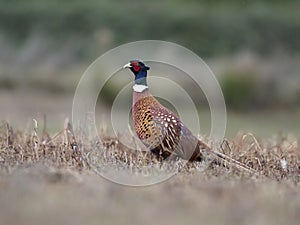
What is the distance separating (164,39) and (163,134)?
93.4 ft

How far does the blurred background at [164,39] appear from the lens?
1008 inches

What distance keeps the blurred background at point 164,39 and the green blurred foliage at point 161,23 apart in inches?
1.8

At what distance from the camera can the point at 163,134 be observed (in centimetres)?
868

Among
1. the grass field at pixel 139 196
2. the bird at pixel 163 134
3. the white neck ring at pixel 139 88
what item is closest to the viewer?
the grass field at pixel 139 196

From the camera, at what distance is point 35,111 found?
77.3 ft

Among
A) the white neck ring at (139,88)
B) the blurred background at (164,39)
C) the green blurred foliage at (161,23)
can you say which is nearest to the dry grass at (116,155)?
the white neck ring at (139,88)

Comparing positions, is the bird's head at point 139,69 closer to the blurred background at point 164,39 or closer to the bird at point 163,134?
the bird at point 163,134

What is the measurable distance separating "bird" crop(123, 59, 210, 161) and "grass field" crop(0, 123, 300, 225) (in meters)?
0.43

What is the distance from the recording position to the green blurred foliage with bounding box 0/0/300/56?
121 ft

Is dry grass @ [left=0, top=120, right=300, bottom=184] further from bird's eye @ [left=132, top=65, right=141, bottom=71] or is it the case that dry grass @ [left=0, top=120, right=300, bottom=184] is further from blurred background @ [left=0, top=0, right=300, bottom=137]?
blurred background @ [left=0, top=0, right=300, bottom=137]

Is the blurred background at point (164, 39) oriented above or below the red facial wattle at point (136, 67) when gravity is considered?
below

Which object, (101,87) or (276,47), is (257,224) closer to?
(101,87)

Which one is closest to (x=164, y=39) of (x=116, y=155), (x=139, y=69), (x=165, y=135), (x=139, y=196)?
(x=139, y=69)

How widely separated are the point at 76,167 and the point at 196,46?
29085 mm
